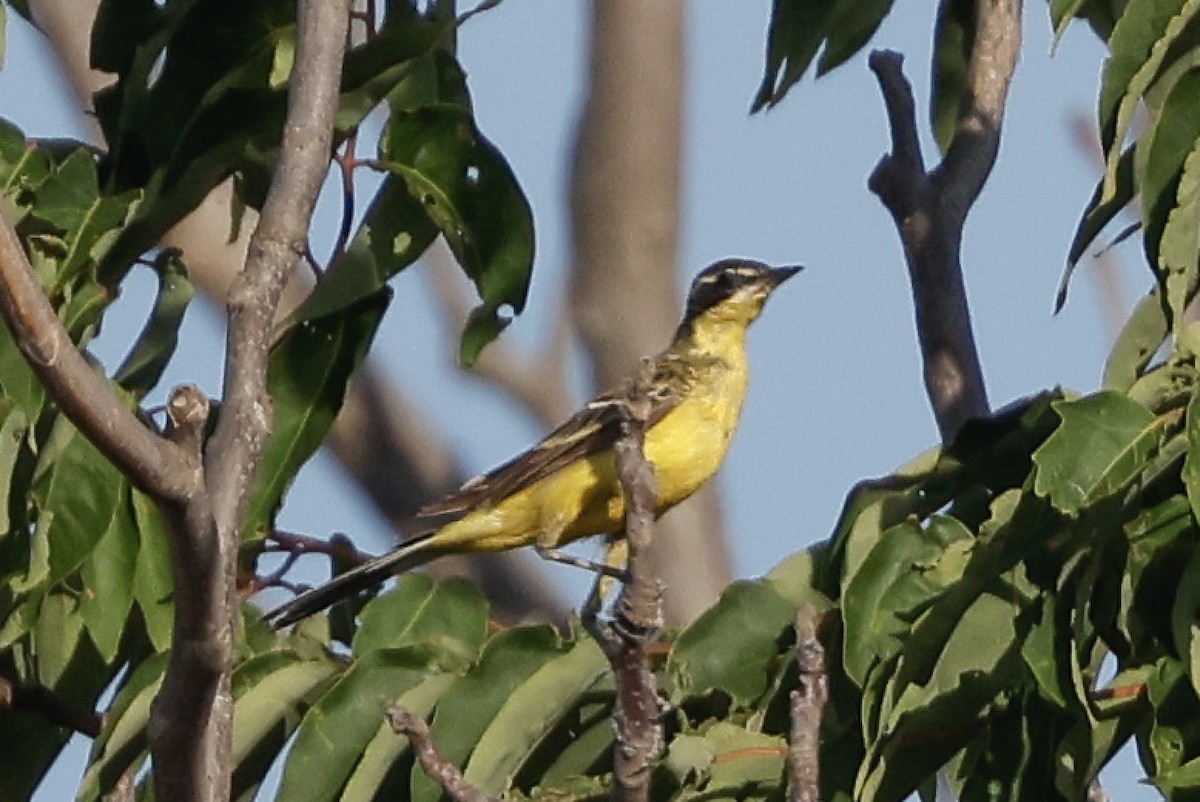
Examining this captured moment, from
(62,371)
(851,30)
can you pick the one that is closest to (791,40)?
(851,30)

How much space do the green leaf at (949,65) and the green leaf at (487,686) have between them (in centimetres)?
181

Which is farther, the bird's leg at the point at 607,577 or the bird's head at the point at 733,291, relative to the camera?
the bird's head at the point at 733,291

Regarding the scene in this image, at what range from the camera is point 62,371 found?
2381 mm

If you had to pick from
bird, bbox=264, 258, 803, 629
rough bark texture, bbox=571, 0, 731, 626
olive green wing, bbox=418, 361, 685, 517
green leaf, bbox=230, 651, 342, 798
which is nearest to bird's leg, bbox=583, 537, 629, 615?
bird, bbox=264, 258, 803, 629

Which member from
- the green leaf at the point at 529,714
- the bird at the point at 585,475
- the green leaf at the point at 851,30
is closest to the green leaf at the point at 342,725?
the green leaf at the point at 529,714

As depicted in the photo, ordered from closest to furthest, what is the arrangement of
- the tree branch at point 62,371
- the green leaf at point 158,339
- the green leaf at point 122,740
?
1. the tree branch at point 62,371
2. the green leaf at point 122,740
3. the green leaf at point 158,339

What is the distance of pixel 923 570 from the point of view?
3.27 m

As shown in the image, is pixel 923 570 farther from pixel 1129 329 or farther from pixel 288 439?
pixel 288 439

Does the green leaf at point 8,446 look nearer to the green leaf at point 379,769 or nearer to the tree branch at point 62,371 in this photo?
the green leaf at point 379,769

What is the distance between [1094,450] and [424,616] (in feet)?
4.54

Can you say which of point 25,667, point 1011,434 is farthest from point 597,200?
point 1011,434

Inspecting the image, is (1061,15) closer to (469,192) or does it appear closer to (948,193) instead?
(469,192)

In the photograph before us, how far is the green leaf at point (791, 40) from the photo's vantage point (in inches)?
164

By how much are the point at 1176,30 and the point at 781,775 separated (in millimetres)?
1110
